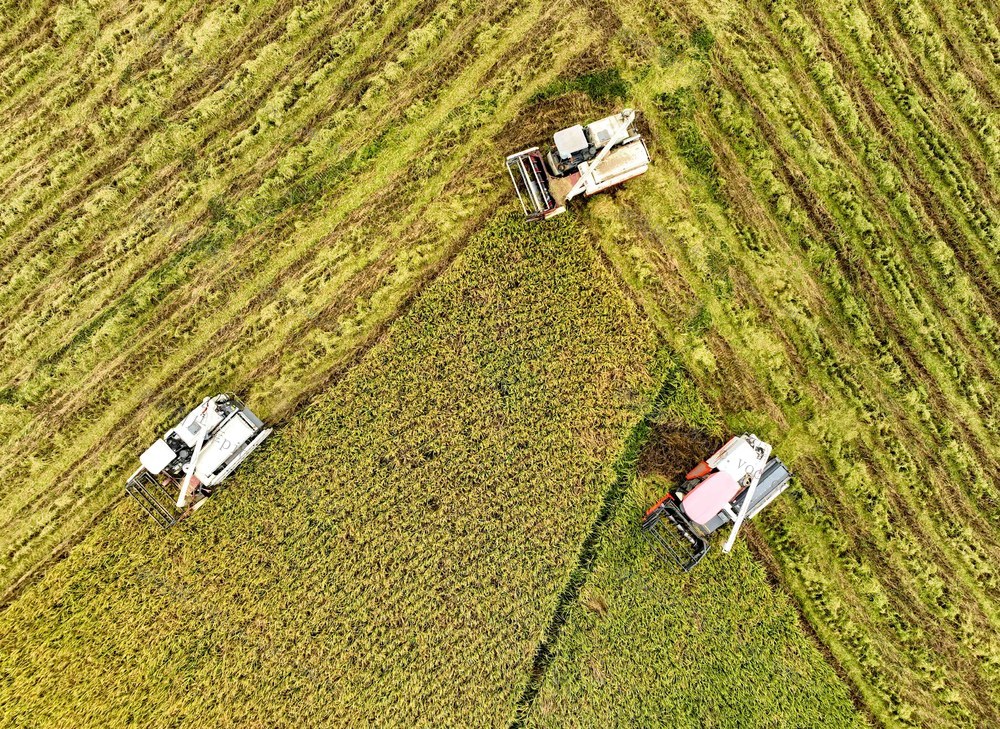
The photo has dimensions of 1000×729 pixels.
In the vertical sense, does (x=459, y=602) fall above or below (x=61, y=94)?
below

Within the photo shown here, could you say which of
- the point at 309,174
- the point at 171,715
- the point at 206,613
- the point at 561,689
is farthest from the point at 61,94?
the point at 561,689

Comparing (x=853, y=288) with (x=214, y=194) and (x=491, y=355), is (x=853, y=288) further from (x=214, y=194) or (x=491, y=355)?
(x=214, y=194)

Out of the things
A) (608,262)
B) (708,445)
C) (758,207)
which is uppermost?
(608,262)

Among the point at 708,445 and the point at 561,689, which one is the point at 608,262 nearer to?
the point at 708,445

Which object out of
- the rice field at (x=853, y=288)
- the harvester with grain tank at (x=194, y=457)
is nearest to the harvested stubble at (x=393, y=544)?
the harvester with grain tank at (x=194, y=457)

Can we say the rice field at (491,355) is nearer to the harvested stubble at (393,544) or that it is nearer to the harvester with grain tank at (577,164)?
the harvested stubble at (393,544)

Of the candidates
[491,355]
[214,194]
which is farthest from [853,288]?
[214,194]

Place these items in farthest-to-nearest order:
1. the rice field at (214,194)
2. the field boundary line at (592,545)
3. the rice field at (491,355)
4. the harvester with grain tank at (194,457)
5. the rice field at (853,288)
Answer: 1. the rice field at (214,194)
2. the rice field at (853,288)
3. the rice field at (491,355)
4. the field boundary line at (592,545)
5. the harvester with grain tank at (194,457)

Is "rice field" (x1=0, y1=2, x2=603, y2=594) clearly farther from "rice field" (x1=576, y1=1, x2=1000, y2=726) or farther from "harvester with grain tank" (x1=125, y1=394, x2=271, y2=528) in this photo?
"rice field" (x1=576, y1=1, x2=1000, y2=726)
